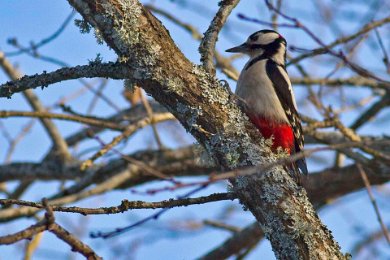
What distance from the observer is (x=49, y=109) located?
660 cm

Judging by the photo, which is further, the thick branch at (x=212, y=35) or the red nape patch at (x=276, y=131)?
the red nape patch at (x=276, y=131)

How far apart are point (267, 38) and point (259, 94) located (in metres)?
1.03

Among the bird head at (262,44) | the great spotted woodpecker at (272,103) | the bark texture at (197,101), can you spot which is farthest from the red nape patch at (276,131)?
the bark texture at (197,101)

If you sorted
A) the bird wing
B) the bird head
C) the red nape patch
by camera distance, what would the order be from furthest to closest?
1. the bird head
2. the bird wing
3. the red nape patch

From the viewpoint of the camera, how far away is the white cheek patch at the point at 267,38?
17.8 ft

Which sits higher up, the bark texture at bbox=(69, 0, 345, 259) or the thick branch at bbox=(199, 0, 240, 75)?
the thick branch at bbox=(199, 0, 240, 75)

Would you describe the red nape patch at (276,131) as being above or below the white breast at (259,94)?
below

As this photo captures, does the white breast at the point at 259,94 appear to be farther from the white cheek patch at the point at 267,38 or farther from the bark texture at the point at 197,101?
the bark texture at the point at 197,101

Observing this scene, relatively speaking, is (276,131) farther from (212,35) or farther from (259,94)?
(212,35)

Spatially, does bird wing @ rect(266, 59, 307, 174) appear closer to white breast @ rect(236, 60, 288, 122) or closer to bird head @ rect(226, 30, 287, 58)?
white breast @ rect(236, 60, 288, 122)

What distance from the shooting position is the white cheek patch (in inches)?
213

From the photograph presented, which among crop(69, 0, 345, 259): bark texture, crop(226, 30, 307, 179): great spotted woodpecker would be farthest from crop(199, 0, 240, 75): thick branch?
crop(226, 30, 307, 179): great spotted woodpecker

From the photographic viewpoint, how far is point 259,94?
4.54 meters

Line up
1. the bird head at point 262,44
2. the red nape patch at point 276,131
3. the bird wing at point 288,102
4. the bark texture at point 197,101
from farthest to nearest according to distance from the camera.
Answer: the bird head at point 262,44
the bird wing at point 288,102
the red nape patch at point 276,131
the bark texture at point 197,101
